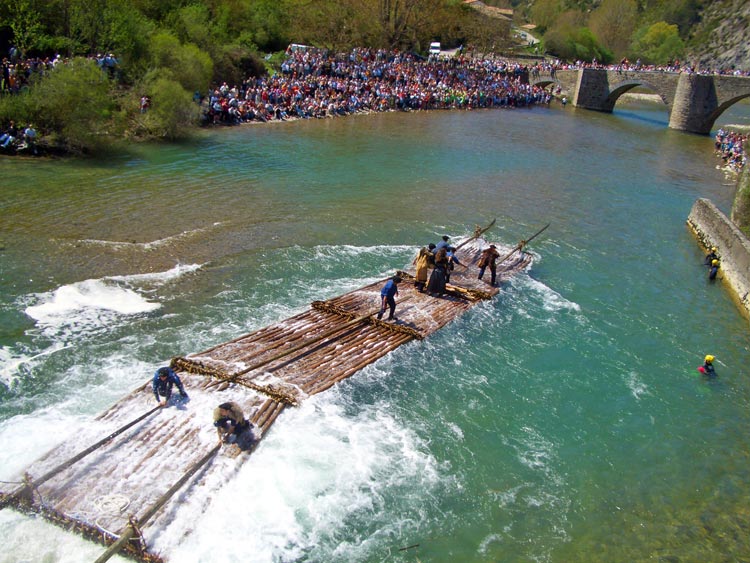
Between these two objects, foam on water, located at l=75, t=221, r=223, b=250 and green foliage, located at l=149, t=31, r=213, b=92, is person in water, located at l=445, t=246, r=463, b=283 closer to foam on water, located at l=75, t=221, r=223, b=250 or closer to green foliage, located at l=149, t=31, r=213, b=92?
foam on water, located at l=75, t=221, r=223, b=250

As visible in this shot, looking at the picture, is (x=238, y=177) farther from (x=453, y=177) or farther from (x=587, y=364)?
(x=587, y=364)

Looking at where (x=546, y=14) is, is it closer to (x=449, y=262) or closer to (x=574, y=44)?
(x=574, y=44)

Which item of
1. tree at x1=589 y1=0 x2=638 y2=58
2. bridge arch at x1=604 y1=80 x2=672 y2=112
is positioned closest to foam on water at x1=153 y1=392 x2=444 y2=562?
bridge arch at x1=604 y1=80 x2=672 y2=112

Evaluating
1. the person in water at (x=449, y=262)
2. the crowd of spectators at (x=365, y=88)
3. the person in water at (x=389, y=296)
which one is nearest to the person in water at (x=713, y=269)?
the person in water at (x=449, y=262)

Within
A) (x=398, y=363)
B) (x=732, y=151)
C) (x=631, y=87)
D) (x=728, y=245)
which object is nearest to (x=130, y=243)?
(x=398, y=363)

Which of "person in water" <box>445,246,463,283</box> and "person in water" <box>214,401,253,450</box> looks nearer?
"person in water" <box>214,401,253,450</box>
